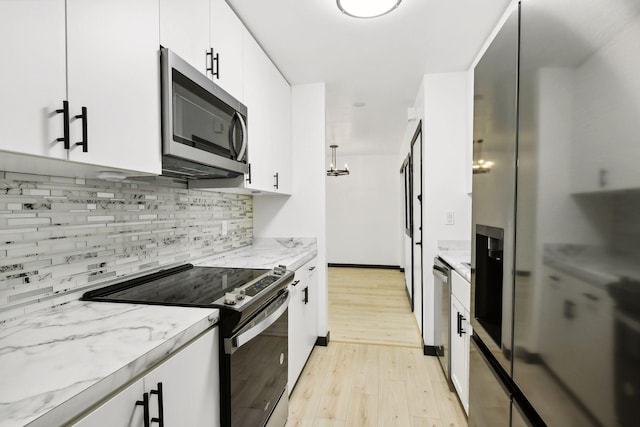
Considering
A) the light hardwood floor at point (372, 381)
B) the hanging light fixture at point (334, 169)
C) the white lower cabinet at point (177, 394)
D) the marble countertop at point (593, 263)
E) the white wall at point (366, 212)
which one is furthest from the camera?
the white wall at point (366, 212)

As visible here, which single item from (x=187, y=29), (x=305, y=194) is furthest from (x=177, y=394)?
(x=305, y=194)

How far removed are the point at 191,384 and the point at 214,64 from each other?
1443mm

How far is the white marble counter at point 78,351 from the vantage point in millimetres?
569

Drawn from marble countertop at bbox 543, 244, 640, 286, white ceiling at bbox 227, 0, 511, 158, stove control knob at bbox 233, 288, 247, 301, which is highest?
white ceiling at bbox 227, 0, 511, 158

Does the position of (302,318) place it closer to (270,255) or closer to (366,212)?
(270,255)

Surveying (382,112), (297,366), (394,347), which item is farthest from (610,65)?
(382,112)

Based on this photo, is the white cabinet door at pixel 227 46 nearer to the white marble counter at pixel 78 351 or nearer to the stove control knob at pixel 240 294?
the stove control knob at pixel 240 294

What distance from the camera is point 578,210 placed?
21.4 inches

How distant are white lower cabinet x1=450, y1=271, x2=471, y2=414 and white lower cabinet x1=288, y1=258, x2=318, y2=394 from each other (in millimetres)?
997

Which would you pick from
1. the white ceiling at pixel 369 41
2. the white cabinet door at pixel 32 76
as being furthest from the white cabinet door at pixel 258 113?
the white cabinet door at pixel 32 76

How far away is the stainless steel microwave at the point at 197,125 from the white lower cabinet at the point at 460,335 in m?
1.43

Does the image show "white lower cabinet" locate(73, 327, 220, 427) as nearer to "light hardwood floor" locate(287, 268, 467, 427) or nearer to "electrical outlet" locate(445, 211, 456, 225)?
"light hardwood floor" locate(287, 268, 467, 427)

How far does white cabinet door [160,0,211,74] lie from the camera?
1229mm

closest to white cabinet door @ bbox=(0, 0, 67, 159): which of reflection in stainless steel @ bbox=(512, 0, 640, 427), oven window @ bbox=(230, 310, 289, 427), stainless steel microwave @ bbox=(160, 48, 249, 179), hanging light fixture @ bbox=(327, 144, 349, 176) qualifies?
stainless steel microwave @ bbox=(160, 48, 249, 179)
